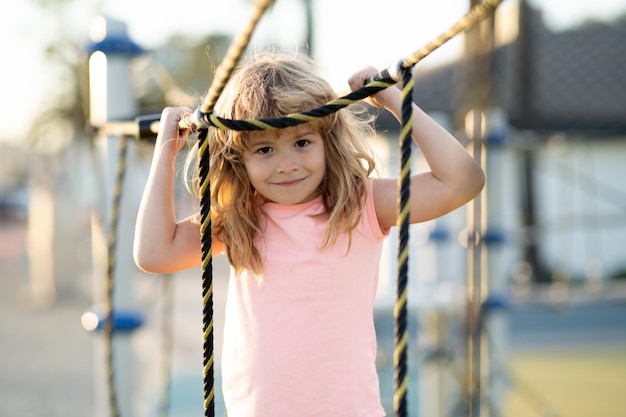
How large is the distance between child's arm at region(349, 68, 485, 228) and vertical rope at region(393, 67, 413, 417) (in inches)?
8.8

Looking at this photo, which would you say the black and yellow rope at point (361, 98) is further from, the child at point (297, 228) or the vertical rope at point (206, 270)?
the child at point (297, 228)

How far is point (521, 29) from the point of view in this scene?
24.6 ft

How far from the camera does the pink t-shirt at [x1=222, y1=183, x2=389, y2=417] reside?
1054mm

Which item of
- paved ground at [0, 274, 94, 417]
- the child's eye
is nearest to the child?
the child's eye

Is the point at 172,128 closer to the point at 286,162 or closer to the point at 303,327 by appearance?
the point at 286,162

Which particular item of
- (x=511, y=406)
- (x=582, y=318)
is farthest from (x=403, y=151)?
(x=582, y=318)

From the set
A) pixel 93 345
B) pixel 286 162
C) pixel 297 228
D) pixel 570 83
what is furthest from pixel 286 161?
pixel 570 83

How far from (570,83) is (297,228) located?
9.34 meters

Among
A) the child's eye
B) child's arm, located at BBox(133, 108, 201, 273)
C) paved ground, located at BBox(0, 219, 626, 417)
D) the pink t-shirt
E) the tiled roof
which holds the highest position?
the tiled roof

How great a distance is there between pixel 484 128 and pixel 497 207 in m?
0.33

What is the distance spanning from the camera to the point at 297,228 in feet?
3.60

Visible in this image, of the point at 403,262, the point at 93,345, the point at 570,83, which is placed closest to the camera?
the point at 403,262

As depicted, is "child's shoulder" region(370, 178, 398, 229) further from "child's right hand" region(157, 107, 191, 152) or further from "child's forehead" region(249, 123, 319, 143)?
"child's right hand" region(157, 107, 191, 152)

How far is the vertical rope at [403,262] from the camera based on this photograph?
787 mm
